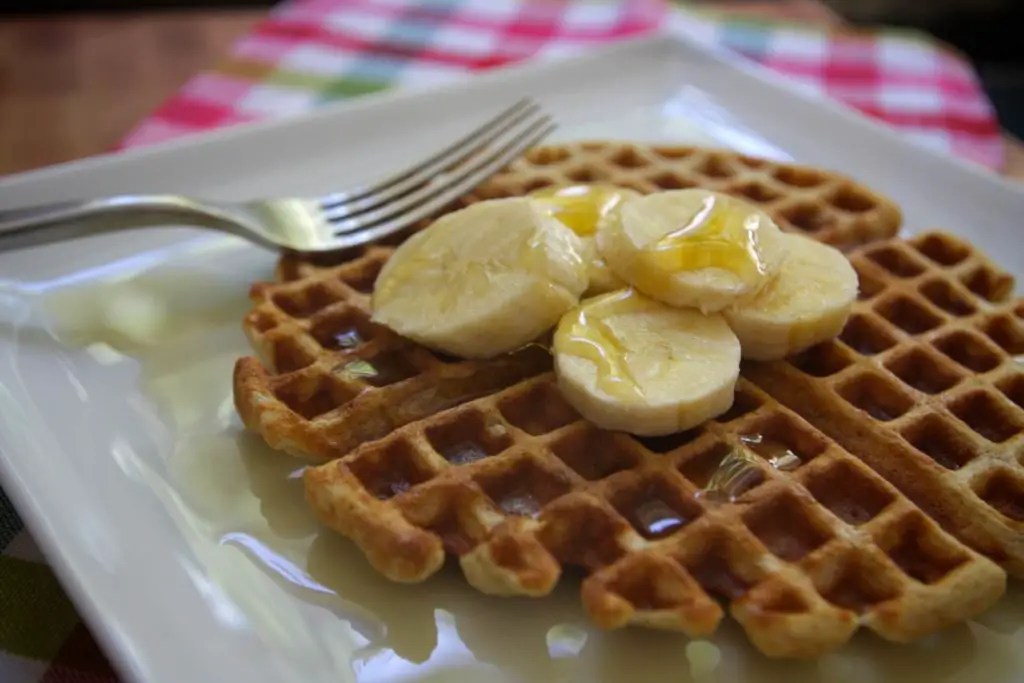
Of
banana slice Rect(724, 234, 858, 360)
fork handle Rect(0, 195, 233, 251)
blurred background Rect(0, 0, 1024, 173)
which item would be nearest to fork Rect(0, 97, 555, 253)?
fork handle Rect(0, 195, 233, 251)

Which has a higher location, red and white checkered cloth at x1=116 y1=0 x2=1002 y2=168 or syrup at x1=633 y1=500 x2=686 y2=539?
red and white checkered cloth at x1=116 y1=0 x2=1002 y2=168

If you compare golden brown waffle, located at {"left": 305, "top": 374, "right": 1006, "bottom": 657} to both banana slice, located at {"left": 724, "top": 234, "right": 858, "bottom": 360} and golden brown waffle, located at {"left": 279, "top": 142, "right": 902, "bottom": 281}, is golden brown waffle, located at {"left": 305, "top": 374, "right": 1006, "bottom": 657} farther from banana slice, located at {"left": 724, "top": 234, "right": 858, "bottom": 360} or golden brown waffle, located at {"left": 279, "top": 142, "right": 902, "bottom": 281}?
golden brown waffle, located at {"left": 279, "top": 142, "right": 902, "bottom": 281}

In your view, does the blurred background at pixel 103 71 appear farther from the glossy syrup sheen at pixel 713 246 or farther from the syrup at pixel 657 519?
the syrup at pixel 657 519

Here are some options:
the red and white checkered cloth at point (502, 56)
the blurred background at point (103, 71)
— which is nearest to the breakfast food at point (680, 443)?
the red and white checkered cloth at point (502, 56)

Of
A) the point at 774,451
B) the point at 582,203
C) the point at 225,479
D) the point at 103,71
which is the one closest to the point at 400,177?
the point at 582,203

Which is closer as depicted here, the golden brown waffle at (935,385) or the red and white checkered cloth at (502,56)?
the golden brown waffle at (935,385)

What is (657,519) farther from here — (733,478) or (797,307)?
(797,307)
